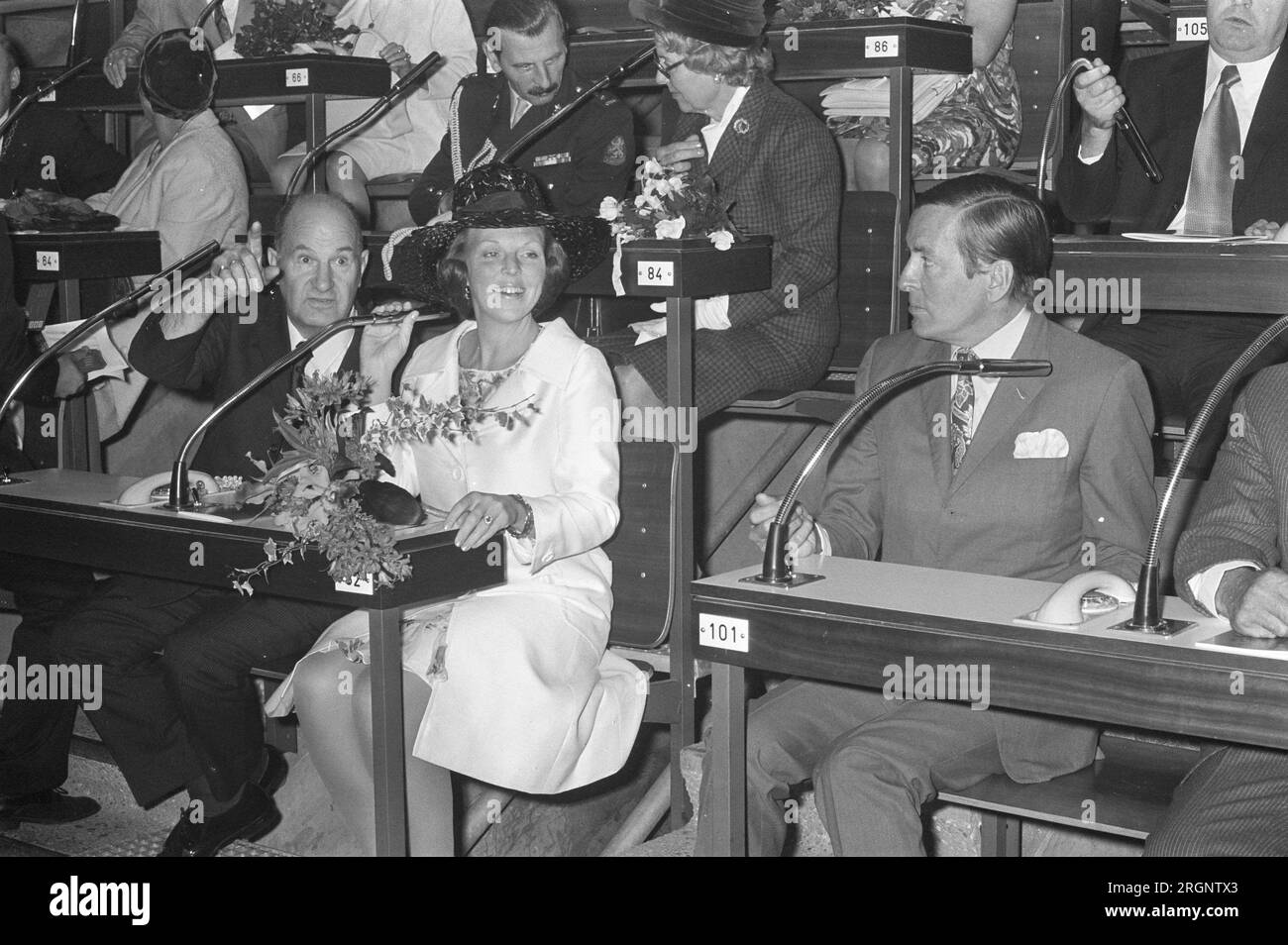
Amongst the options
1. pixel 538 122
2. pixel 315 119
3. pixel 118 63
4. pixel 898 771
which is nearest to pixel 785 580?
pixel 898 771

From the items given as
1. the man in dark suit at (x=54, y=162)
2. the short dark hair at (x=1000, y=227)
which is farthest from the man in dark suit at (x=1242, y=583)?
the man in dark suit at (x=54, y=162)

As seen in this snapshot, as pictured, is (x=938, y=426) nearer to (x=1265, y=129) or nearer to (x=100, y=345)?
(x=1265, y=129)

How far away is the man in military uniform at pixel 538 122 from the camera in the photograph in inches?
151

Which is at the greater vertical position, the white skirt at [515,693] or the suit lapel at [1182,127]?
the suit lapel at [1182,127]

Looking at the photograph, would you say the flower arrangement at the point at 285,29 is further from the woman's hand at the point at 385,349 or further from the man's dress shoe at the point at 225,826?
the man's dress shoe at the point at 225,826

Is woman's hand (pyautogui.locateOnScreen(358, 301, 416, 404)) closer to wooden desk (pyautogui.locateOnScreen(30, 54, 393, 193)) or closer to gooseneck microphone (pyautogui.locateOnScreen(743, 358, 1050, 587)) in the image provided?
gooseneck microphone (pyautogui.locateOnScreen(743, 358, 1050, 587))

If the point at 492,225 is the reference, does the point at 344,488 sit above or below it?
below

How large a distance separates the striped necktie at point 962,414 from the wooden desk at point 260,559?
772 mm

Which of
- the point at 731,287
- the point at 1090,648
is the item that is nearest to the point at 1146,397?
the point at 1090,648

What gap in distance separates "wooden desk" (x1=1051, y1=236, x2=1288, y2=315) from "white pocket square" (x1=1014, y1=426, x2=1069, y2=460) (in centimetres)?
51

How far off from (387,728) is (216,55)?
3.13 meters

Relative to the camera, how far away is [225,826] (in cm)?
302

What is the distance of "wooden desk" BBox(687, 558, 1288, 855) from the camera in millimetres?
1783

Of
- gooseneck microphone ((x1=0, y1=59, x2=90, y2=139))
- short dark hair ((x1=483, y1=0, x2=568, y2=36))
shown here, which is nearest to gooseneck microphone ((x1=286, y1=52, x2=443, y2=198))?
short dark hair ((x1=483, y1=0, x2=568, y2=36))
